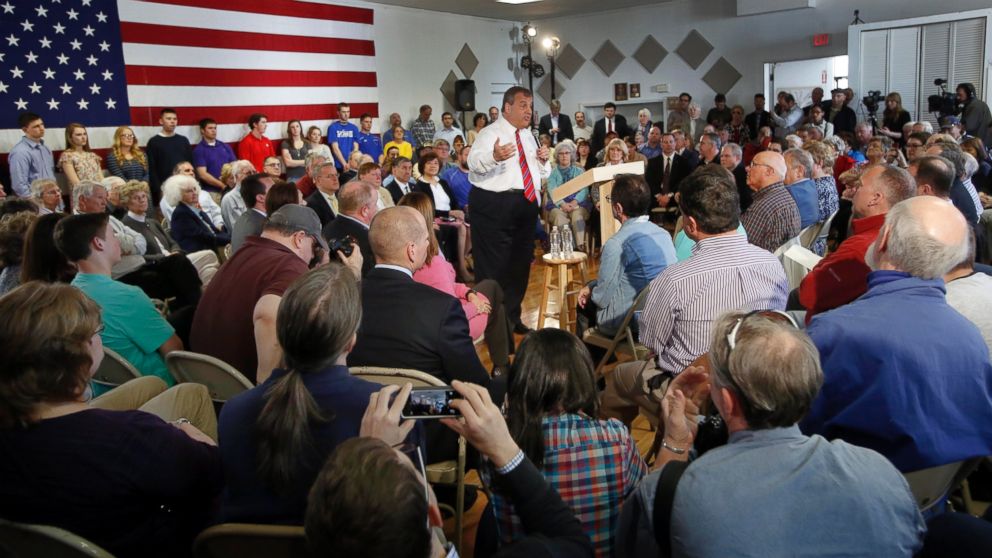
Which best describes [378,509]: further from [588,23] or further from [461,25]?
[588,23]

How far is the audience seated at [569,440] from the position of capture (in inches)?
64.5

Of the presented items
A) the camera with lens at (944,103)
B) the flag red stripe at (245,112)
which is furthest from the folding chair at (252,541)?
the camera with lens at (944,103)

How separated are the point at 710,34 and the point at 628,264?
37.6ft

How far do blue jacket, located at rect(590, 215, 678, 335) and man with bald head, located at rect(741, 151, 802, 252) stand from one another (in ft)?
3.51

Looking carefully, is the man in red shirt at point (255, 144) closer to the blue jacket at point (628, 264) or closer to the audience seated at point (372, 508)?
the blue jacket at point (628, 264)

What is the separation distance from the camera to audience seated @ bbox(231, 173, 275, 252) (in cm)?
443

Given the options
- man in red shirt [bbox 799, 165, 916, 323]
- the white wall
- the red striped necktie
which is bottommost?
man in red shirt [bbox 799, 165, 916, 323]

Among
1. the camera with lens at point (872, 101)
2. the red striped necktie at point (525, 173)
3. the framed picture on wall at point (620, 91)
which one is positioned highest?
the framed picture on wall at point (620, 91)

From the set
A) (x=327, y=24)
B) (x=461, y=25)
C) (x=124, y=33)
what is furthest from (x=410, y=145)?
(x=124, y=33)

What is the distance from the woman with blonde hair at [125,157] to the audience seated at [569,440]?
7.89m

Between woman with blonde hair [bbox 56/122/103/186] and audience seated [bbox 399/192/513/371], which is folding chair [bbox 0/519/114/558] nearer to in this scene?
audience seated [bbox 399/192/513/371]

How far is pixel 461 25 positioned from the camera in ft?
45.9

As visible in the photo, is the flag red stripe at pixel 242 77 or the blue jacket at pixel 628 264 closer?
the blue jacket at pixel 628 264

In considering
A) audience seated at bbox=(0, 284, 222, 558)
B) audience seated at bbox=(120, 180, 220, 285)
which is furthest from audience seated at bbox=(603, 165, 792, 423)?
audience seated at bbox=(120, 180, 220, 285)
